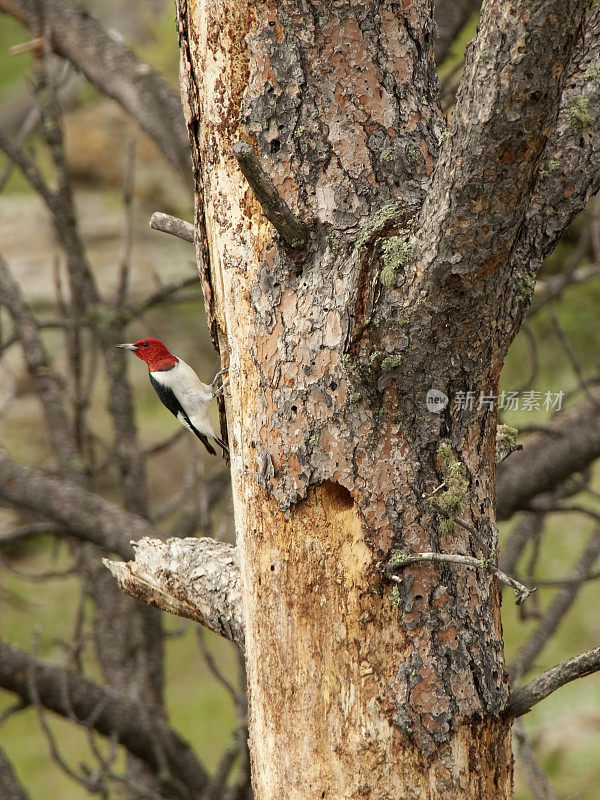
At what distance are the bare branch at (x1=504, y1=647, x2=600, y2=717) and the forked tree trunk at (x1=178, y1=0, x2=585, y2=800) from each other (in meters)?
0.04

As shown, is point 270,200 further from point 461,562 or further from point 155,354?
point 155,354

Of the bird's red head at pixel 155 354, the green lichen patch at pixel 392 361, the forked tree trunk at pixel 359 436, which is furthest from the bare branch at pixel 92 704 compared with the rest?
the green lichen patch at pixel 392 361

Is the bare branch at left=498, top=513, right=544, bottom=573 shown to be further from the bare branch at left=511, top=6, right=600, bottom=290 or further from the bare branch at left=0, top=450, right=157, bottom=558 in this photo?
the bare branch at left=511, top=6, right=600, bottom=290

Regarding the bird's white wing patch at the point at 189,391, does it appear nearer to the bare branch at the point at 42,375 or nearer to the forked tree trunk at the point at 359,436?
the bare branch at the point at 42,375

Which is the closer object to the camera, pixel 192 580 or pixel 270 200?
pixel 270 200

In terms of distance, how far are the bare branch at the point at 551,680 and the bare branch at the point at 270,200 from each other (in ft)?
2.85

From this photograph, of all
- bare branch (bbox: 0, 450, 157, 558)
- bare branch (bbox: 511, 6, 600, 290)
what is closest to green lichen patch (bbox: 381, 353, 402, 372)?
bare branch (bbox: 511, 6, 600, 290)

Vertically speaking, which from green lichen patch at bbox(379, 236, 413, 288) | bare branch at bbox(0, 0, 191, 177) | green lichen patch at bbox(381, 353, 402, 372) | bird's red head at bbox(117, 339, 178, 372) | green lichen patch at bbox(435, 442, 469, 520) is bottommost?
green lichen patch at bbox(435, 442, 469, 520)

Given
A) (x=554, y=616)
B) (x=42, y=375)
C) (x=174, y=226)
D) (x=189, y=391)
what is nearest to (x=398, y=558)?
(x=174, y=226)

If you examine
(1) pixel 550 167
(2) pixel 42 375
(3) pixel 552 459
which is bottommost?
(1) pixel 550 167

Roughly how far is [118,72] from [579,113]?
8.45 ft

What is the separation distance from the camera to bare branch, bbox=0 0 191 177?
3393 mm

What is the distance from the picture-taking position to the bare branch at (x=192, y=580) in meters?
1.90

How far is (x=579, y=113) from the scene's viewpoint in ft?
4.72
